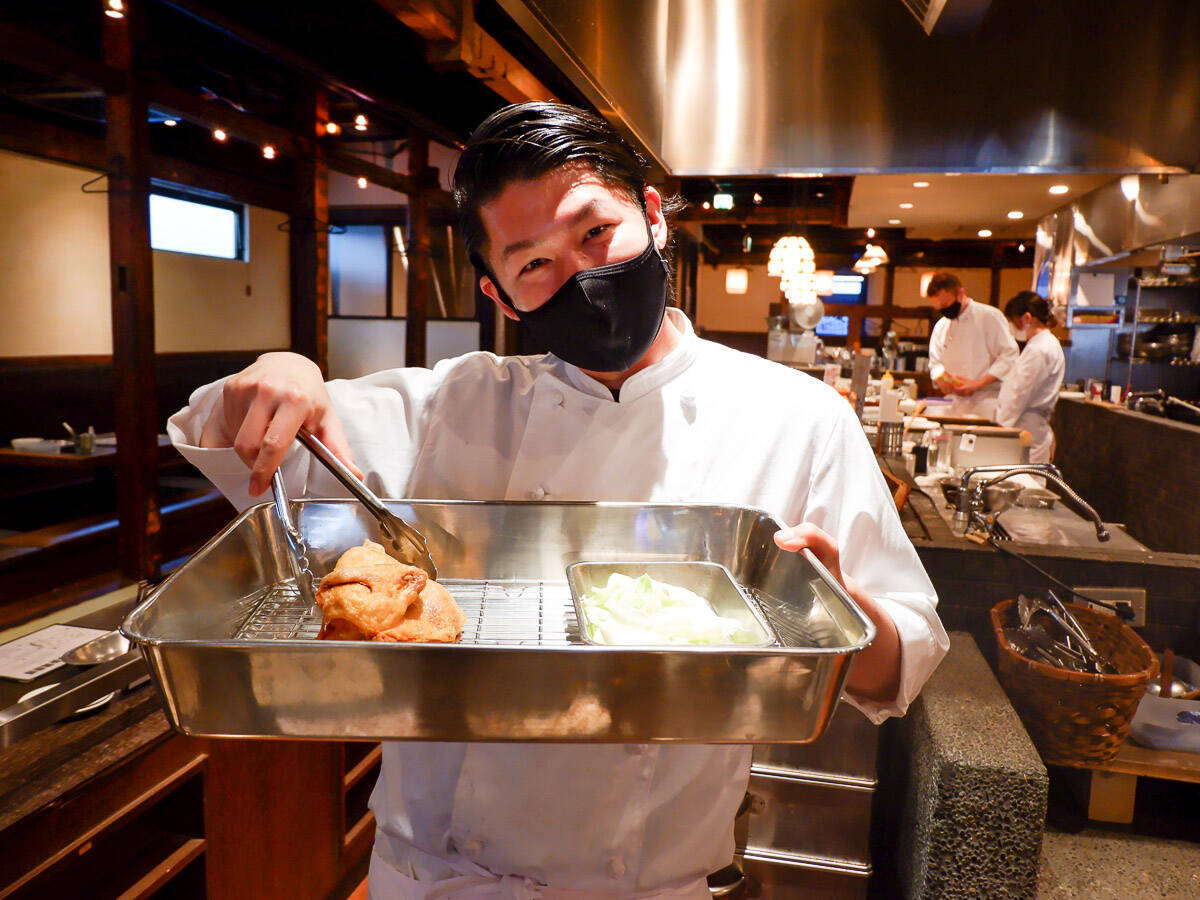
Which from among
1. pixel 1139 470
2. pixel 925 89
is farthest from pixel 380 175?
pixel 1139 470

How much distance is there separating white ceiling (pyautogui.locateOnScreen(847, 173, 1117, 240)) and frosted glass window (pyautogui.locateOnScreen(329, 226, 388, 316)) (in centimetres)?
660

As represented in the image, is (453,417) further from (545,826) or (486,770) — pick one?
(545,826)

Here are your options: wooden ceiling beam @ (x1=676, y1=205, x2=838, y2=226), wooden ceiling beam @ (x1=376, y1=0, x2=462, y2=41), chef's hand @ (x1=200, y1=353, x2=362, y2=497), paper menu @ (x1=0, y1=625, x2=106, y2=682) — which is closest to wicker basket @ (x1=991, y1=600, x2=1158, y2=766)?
chef's hand @ (x1=200, y1=353, x2=362, y2=497)

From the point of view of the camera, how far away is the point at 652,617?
3.50 feet

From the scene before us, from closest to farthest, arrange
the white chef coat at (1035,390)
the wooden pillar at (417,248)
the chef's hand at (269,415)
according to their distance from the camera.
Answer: the chef's hand at (269,415), the white chef coat at (1035,390), the wooden pillar at (417,248)

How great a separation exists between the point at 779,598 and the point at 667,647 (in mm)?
419

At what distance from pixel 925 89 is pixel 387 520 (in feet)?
9.84

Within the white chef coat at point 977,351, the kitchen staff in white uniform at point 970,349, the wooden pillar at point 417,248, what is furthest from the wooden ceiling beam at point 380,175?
the white chef coat at point 977,351

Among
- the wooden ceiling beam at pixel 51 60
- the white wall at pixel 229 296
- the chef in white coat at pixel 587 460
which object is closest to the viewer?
the chef in white coat at pixel 587 460

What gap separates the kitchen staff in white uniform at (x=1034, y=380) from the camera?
7.21m

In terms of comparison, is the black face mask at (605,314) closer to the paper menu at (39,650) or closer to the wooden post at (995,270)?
the paper menu at (39,650)

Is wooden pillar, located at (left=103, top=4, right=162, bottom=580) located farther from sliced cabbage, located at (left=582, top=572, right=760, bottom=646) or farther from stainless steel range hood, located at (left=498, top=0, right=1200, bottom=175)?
sliced cabbage, located at (left=582, top=572, right=760, bottom=646)

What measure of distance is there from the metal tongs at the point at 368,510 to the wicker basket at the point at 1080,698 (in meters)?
1.92

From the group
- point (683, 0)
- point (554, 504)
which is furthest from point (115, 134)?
point (554, 504)
